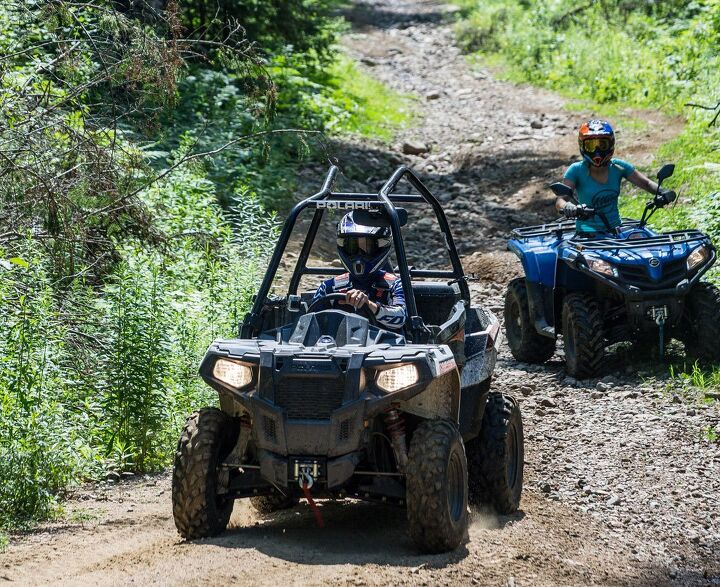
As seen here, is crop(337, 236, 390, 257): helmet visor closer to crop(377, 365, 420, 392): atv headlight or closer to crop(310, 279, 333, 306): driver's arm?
crop(310, 279, 333, 306): driver's arm

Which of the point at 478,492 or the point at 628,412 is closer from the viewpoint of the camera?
the point at 478,492

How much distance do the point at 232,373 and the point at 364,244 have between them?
4.42 ft

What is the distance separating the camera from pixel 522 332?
36.9 feet

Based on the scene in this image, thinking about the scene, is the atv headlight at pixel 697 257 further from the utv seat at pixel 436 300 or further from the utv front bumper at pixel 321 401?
the utv front bumper at pixel 321 401

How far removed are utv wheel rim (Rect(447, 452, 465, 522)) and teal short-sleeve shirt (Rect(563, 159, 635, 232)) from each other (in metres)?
5.06

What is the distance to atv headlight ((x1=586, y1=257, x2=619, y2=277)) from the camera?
993 cm

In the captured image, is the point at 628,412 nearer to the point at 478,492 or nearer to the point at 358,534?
the point at 478,492

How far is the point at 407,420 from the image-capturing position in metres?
6.50

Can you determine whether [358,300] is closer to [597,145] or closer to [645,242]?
[645,242]

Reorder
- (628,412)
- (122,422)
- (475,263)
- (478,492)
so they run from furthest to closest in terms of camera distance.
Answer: (475,263)
(628,412)
(122,422)
(478,492)

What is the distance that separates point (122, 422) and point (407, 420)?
291cm

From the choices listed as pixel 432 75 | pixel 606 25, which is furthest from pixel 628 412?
pixel 432 75

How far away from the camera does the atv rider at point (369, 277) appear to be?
6941 mm

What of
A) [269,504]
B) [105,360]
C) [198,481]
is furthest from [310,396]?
[105,360]
